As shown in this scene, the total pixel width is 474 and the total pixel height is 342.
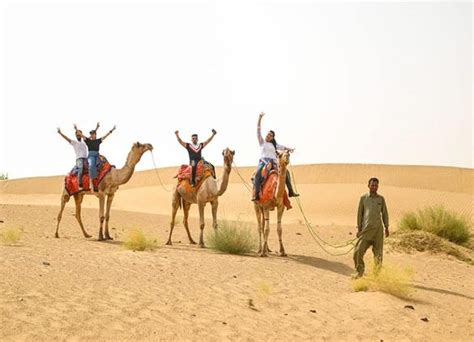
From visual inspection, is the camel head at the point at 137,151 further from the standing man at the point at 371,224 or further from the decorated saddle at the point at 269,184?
the standing man at the point at 371,224

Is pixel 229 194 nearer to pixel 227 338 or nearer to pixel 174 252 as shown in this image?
pixel 174 252

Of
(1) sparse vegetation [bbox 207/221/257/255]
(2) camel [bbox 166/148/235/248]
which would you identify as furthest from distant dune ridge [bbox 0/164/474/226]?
(1) sparse vegetation [bbox 207/221/257/255]

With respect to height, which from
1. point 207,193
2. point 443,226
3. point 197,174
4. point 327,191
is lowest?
point 443,226

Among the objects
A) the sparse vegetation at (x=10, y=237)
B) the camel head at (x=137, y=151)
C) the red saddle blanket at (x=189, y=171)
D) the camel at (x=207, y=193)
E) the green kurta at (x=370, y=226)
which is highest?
the camel head at (x=137, y=151)

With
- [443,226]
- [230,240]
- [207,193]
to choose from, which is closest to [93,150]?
[207,193]

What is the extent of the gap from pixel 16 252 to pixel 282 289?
18.4 feet

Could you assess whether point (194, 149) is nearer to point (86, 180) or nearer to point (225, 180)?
point (225, 180)

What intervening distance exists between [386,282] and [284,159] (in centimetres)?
398

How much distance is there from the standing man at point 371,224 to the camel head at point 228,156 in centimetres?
425

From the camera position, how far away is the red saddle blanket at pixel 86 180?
625 inches

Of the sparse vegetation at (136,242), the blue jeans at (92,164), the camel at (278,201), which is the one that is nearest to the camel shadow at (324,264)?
the camel at (278,201)

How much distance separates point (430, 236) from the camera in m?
→ 16.1

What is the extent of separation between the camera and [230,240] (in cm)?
1402

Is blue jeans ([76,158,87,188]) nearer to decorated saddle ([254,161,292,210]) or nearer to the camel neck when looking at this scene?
the camel neck
